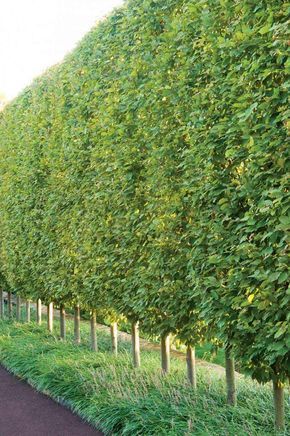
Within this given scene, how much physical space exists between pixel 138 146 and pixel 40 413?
3.12 meters

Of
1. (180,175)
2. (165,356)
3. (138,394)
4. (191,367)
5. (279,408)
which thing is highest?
(180,175)

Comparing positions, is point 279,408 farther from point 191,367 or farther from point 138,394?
point 138,394

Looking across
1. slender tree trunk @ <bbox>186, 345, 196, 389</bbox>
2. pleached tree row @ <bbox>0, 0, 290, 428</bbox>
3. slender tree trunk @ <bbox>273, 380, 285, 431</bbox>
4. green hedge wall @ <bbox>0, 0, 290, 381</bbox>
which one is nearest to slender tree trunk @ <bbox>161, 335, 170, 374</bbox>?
pleached tree row @ <bbox>0, 0, 290, 428</bbox>

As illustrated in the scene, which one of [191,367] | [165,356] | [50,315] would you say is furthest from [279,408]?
[50,315]

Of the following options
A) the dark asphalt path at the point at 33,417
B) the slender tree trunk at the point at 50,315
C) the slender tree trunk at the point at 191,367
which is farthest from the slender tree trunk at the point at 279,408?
the slender tree trunk at the point at 50,315

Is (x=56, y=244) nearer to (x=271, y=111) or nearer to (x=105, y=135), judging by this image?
(x=105, y=135)

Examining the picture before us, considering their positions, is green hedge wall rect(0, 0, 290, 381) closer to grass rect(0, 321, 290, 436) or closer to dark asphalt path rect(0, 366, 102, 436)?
grass rect(0, 321, 290, 436)

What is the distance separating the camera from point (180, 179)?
16.7ft

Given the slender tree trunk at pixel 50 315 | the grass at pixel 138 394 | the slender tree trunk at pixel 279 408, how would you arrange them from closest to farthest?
the slender tree trunk at pixel 279 408 → the grass at pixel 138 394 → the slender tree trunk at pixel 50 315

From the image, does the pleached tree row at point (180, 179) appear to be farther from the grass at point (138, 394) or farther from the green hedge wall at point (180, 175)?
the grass at point (138, 394)

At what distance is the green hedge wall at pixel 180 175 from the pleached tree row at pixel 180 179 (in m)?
0.01

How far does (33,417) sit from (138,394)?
1.30m

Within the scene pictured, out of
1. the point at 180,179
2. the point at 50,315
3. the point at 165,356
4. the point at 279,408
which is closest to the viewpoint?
the point at 279,408

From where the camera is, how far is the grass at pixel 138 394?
15.7 ft
